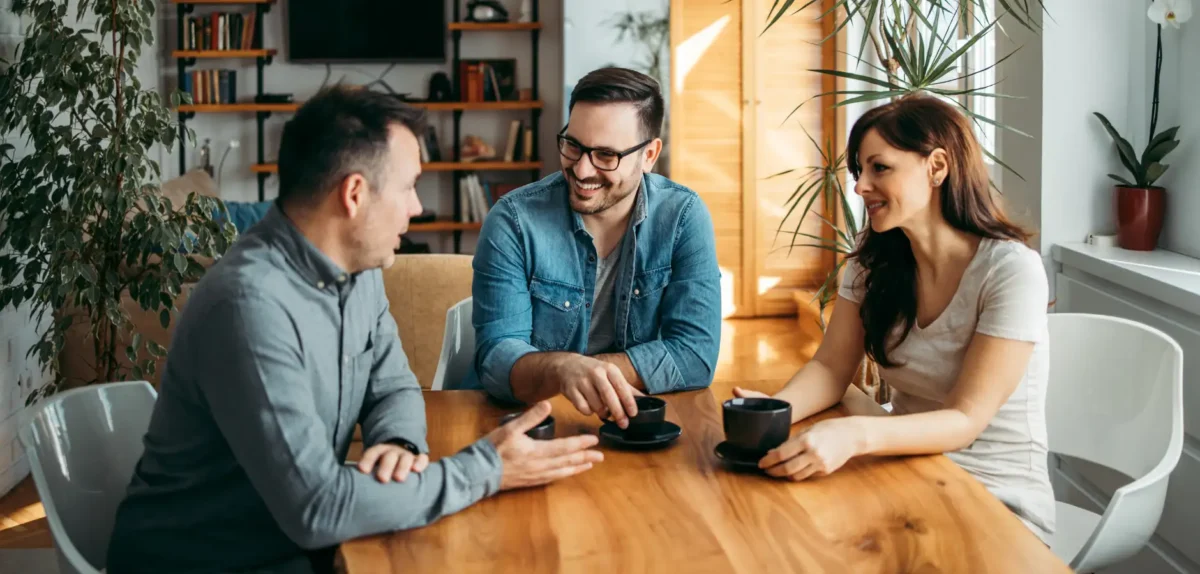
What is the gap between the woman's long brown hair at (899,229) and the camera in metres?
1.86

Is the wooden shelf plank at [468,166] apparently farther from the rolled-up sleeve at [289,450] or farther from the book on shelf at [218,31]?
the rolled-up sleeve at [289,450]

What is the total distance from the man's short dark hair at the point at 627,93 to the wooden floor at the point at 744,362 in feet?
4.19

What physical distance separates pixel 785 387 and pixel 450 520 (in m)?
0.73

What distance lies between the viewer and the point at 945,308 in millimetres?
1884

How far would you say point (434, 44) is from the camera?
6785 mm

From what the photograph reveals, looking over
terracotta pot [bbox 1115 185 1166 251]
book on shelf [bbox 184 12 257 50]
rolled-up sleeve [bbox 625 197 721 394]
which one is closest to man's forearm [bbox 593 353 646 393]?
rolled-up sleeve [bbox 625 197 721 394]

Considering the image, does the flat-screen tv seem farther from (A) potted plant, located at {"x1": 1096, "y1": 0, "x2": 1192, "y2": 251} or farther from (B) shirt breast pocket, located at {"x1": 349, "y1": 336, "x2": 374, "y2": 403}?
(B) shirt breast pocket, located at {"x1": 349, "y1": 336, "x2": 374, "y2": 403}

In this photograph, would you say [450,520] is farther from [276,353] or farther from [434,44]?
[434,44]

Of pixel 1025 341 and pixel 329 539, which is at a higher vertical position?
pixel 1025 341

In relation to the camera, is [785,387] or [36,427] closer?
[36,427]

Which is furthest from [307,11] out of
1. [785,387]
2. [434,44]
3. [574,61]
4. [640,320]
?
[785,387]

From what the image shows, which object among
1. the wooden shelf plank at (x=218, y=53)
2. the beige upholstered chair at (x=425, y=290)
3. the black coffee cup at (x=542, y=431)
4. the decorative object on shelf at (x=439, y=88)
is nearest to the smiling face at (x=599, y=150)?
the black coffee cup at (x=542, y=431)

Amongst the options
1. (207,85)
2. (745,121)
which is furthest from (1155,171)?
(207,85)

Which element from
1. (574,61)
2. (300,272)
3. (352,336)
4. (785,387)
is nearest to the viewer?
(300,272)
